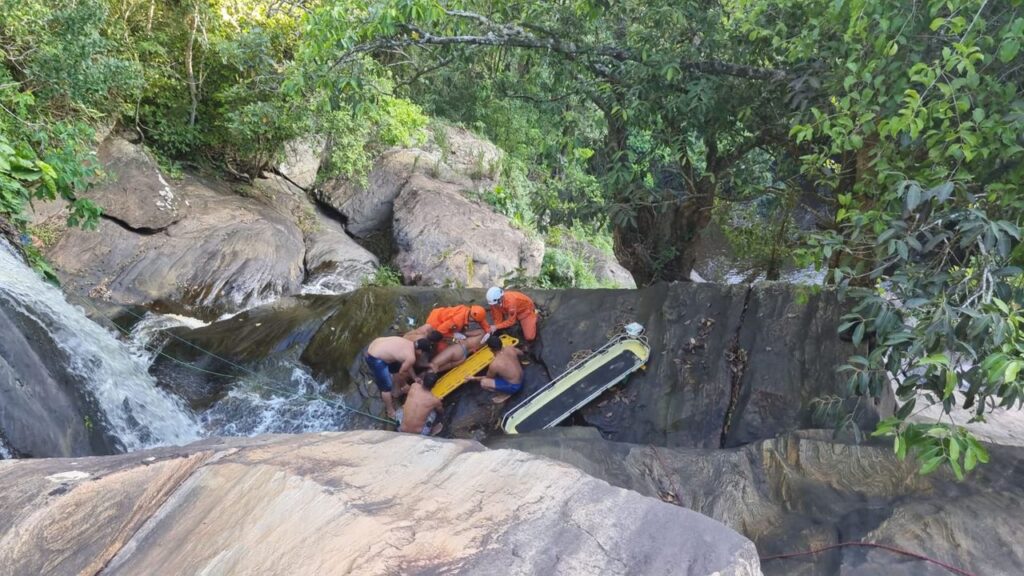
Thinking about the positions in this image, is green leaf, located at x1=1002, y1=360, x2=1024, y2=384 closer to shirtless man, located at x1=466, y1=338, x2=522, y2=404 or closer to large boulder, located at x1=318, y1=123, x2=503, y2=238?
shirtless man, located at x1=466, y1=338, x2=522, y2=404

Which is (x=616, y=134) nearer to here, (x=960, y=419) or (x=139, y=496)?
(x=960, y=419)

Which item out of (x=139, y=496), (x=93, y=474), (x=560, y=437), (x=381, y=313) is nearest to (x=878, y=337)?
(x=560, y=437)

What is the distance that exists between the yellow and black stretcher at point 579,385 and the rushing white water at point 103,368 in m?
2.85

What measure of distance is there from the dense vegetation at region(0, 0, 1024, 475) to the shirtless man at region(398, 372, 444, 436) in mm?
1972

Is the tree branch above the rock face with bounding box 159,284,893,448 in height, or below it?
above

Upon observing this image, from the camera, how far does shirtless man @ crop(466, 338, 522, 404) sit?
211 inches

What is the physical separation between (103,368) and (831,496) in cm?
523

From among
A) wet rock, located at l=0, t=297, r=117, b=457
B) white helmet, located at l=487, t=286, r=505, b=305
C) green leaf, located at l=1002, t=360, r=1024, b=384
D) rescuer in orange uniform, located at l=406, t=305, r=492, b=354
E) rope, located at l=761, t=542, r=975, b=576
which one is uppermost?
green leaf, located at l=1002, t=360, r=1024, b=384

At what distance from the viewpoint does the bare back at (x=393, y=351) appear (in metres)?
5.37

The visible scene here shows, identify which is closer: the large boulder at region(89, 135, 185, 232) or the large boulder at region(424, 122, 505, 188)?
the large boulder at region(89, 135, 185, 232)

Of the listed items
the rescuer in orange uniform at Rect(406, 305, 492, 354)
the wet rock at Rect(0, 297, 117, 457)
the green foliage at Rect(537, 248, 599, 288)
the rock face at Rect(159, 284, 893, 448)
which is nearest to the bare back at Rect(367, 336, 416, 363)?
the rescuer in orange uniform at Rect(406, 305, 492, 354)

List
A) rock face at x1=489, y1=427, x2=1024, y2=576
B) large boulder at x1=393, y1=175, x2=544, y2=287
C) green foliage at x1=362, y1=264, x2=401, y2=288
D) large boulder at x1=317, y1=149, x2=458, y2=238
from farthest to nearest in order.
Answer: large boulder at x1=317, y1=149, x2=458, y2=238, large boulder at x1=393, y1=175, x2=544, y2=287, green foliage at x1=362, y1=264, x2=401, y2=288, rock face at x1=489, y1=427, x2=1024, y2=576

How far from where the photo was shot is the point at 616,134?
525 centimetres

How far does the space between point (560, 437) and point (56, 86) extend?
6462 mm
